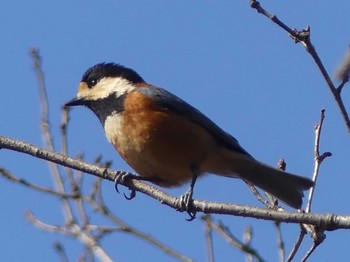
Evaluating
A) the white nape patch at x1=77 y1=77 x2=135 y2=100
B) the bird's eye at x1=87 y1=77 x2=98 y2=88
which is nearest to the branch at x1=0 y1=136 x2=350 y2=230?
the white nape patch at x1=77 y1=77 x2=135 y2=100

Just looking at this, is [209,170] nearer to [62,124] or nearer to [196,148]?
[196,148]

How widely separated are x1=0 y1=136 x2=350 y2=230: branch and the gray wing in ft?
2.97

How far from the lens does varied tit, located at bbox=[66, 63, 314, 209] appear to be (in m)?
4.83

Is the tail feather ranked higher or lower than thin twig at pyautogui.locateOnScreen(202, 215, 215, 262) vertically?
higher

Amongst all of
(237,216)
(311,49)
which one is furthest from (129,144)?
(311,49)

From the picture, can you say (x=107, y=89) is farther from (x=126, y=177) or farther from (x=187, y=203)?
(x=187, y=203)

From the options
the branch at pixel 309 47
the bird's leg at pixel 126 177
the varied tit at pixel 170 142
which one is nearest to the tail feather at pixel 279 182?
the varied tit at pixel 170 142

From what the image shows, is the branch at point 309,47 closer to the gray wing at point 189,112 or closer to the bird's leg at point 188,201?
the bird's leg at point 188,201

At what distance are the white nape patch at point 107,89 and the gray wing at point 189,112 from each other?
0.50 ft

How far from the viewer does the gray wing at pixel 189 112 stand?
5.14m

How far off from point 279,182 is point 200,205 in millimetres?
1672

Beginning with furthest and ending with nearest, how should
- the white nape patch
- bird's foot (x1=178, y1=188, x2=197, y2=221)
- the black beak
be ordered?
1. the black beak
2. the white nape patch
3. bird's foot (x1=178, y1=188, x2=197, y2=221)

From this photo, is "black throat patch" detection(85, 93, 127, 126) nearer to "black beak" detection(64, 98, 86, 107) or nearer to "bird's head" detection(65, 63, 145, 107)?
"bird's head" detection(65, 63, 145, 107)

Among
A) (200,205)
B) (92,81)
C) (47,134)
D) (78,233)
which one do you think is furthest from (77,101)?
(200,205)
